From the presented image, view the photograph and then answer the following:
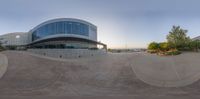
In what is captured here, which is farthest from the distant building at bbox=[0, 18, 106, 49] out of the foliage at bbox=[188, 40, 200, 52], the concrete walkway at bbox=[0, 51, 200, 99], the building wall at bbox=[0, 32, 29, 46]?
the concrete walkway at bbox=[0, 51, 200, 99]

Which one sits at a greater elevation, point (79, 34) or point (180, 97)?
point (79, 34)

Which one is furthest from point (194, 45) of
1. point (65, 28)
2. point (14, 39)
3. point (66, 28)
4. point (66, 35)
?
point (14, 39)

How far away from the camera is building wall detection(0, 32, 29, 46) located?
6388 cm

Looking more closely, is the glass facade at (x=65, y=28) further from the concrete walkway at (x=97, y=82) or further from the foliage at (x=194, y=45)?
the concrete walkway at (x=97, y=82)

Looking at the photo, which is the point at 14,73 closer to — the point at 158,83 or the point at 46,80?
the point at 46,80

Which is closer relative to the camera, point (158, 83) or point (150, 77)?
point (158, 83)

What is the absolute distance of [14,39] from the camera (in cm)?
6550

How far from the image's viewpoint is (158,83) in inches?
394

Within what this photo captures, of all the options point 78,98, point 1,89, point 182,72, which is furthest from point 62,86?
point 182,72

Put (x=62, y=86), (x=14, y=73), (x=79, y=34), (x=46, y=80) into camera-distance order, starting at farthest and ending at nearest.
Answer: (x=79, y=34), (x=14, y=73), (x=46, y=80), (x=62, y=86)

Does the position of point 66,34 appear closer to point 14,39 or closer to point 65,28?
point 65,28

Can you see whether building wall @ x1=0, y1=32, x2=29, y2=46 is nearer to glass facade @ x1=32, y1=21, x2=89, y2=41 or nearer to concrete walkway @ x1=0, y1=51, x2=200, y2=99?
glass facade @ x1=32, y1=21, x2=89, y2=41

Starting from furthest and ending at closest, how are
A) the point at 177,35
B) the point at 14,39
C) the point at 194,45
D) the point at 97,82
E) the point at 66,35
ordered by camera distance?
the point at 14,39 → the point at 66,35 → the point at 177,35 → the point at 194,45 → the point at 97,82

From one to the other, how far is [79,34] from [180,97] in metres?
35.7
